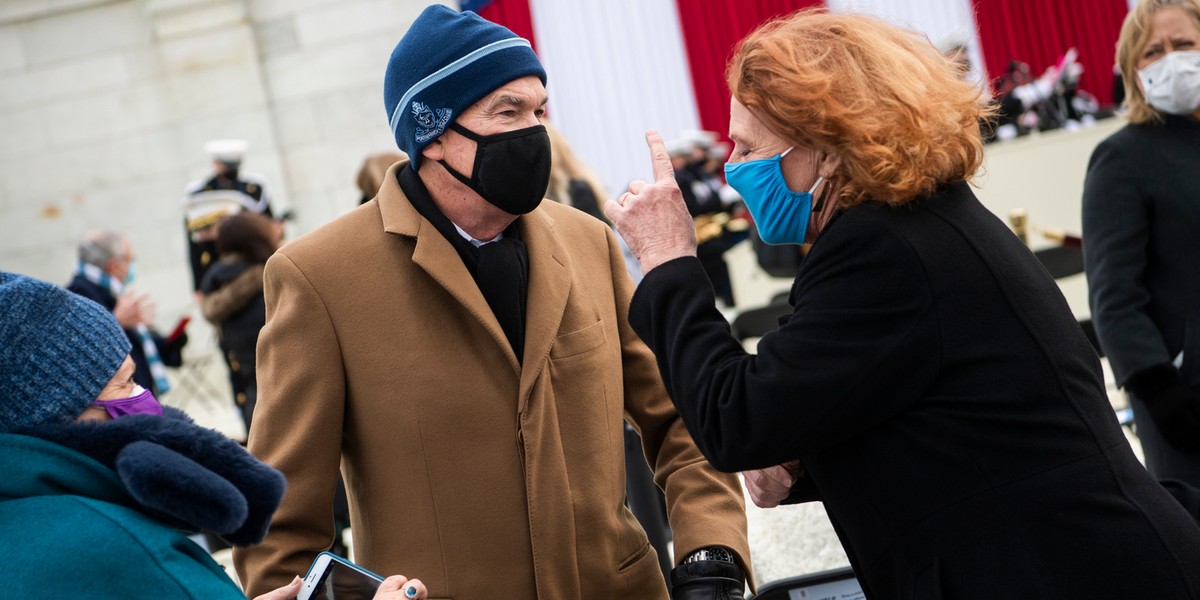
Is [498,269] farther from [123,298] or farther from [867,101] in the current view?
[123,298]

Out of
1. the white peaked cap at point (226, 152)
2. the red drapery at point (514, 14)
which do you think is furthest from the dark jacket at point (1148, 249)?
the red drapery at point (514, 14)

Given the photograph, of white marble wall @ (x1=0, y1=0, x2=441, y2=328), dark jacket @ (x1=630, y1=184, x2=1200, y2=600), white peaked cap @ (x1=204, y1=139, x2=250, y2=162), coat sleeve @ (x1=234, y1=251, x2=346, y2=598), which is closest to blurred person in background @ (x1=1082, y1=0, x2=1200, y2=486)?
dark jacket @ (x1=630, y1=184, x2=1200, y2=600)

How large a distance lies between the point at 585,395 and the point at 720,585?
433mm

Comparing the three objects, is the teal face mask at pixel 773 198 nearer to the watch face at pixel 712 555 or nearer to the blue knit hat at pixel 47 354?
the watch face at pixel 712 555

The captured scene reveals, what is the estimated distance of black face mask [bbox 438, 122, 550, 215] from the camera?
2271 millimetres

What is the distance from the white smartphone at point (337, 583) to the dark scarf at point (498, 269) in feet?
1.73

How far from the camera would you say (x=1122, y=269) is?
121 inches

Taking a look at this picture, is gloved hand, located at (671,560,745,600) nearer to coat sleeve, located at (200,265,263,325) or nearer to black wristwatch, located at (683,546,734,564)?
black wristwatch, located at (683,546,734,564)

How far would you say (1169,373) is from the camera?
9.73ft

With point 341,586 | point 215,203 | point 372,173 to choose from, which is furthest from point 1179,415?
point 215,203

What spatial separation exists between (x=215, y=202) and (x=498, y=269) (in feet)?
24.3

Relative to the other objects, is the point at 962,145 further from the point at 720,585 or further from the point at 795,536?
the point at 795,536

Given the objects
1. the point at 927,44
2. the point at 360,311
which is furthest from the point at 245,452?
the point at 927,44

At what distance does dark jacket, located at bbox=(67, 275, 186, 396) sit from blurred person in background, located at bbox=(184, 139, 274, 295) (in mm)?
537
